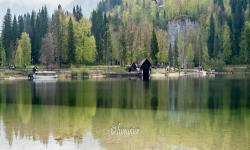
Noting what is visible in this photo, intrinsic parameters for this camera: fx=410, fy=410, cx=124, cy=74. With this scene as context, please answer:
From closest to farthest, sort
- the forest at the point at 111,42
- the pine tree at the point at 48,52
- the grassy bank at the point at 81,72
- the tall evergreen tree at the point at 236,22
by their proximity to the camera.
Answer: the grassy bank at the point at 81,72 → the pine tree at the point at 48,52 → the forest at the point at 111,42 → the tall evergreen tree at the point at 236,22

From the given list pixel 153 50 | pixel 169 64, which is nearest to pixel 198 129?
pixel 153 50

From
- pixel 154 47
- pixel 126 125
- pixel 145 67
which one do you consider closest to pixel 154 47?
pixel 154 47

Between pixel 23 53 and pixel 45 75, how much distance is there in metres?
22.9

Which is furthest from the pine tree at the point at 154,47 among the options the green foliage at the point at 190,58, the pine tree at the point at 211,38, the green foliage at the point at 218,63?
the pine tree at the point at 211,38

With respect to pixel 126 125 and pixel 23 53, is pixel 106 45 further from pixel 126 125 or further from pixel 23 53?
pixel 126 125

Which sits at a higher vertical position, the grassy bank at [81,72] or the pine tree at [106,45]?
the pine tree at [106,45]

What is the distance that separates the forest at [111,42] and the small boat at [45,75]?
13.8 meters

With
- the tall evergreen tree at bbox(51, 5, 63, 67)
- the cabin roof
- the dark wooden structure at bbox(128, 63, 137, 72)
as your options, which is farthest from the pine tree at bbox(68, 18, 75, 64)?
the cabin roof

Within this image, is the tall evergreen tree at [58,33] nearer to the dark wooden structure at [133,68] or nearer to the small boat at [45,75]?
the small boat at [45,75]

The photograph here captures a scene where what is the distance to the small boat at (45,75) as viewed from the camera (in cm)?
10524

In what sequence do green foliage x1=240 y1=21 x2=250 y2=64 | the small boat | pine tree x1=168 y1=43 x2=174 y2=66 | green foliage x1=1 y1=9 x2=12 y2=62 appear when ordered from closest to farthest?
the small boat < green foliage x1=1 y1=9 x2=12 y2=62 < pine tree x1=168 y1=43 x2=174 y2=66 < green foliage x1=240 y1=21 x2=250 y2=64

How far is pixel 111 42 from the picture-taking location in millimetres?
134375

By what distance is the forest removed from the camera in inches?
4948

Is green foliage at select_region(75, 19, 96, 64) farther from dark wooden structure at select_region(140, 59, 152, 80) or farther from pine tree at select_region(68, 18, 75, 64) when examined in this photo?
dark wooden structure at select_region(140, 59, 152, 80)
